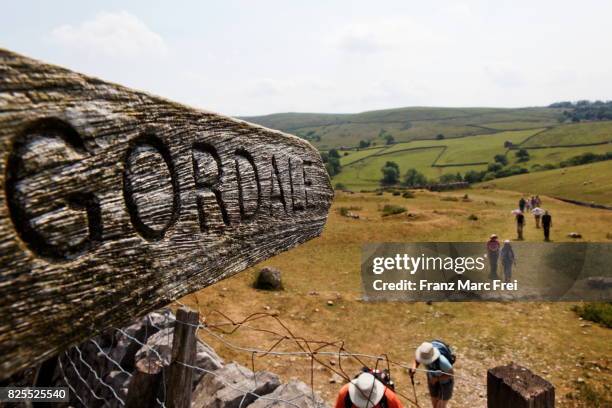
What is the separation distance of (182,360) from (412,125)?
164 meters

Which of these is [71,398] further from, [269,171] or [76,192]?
[76,192]

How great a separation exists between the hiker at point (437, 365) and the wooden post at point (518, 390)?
3471 mm

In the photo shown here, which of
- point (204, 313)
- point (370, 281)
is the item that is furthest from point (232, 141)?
point (370, 281)

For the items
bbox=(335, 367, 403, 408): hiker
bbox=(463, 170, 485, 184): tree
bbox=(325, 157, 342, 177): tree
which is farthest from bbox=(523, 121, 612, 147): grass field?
bbox=(335, 367, 403, 408): hiker

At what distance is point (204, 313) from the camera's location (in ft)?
32.4

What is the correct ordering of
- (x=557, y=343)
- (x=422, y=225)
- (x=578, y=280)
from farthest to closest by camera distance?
1. (x=422, y=225)
2. (x=578, y=280)
3. (x=557, y=343)

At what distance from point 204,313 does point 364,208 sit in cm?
2200

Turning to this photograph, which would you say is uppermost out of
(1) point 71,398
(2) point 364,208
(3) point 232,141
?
(3) point 232,141

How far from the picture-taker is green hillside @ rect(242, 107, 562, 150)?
132875mm

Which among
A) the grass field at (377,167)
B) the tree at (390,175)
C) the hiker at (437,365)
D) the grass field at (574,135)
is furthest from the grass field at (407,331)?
the grass field at (574,135)

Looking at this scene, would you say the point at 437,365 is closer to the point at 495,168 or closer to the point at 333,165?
the point at 495,168

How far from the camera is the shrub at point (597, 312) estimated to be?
411 inches

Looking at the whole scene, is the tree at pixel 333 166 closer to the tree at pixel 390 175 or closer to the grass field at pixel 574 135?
the tree at pixel 390 175

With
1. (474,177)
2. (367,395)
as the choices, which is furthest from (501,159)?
(367,395)
